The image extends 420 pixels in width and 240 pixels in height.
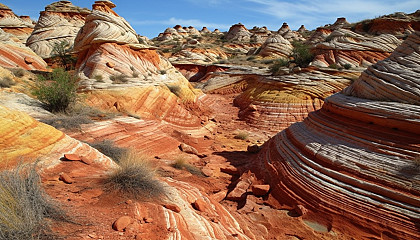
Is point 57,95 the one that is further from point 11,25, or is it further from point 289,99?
point 11,25

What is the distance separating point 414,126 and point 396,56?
2482mm

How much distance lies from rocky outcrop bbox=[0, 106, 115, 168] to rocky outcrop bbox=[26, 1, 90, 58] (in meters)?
19.6

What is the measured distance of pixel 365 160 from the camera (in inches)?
185

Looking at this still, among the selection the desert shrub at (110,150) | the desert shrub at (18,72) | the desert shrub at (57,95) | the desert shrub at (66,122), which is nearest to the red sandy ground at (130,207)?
the desert shrub at (110,150)

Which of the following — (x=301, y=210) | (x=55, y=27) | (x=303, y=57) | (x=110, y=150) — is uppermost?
(x=55, y=27)

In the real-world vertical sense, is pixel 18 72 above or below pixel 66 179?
above

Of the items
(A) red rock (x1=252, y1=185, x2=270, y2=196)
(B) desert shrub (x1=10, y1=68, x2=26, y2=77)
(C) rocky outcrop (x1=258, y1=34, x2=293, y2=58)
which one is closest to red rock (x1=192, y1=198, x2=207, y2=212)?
(A) red rock (x1=252, y1=185, x2=270, y2=196)

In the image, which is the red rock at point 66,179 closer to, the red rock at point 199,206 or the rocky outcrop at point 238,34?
the red rock at point 199,206

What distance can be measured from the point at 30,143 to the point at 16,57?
12442 mm

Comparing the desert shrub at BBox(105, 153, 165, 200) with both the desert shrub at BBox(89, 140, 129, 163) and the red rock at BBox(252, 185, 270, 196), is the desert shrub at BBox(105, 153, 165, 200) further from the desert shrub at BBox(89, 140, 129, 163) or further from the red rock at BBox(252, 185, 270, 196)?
the red rock at BBox(252, 185, 270, 196)

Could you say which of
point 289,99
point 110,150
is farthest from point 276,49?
point 110,150

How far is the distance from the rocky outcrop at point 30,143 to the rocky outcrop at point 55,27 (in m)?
19.6

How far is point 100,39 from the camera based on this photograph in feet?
37.9

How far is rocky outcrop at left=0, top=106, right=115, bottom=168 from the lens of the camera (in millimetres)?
3691
